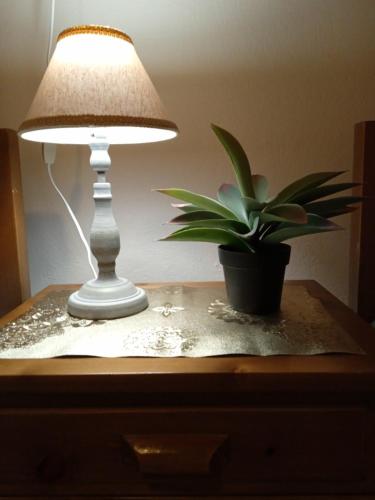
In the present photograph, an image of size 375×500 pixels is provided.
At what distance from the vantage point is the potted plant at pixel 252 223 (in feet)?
1.65

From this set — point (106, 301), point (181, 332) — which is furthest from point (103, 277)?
point (181, 332)

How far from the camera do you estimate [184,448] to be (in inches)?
16.1

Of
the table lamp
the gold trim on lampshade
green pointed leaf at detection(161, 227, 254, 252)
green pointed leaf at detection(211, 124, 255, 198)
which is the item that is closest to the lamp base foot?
the table lamp

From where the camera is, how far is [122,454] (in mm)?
417

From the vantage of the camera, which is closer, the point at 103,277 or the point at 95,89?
the point at 95,89

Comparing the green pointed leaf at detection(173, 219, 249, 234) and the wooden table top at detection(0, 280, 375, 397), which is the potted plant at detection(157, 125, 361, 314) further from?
the wooden table top at detection(0, 280, 375, 397)

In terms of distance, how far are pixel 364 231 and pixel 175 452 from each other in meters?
0.53

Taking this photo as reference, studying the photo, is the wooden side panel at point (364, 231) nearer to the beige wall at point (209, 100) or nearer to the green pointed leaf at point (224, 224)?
the beige wall at point (209, 100)

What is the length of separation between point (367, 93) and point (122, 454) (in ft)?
2.72

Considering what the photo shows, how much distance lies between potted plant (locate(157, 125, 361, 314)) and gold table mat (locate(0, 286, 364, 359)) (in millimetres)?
58

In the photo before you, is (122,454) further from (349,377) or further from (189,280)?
(189,280)

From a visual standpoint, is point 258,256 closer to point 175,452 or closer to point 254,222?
point 254,222

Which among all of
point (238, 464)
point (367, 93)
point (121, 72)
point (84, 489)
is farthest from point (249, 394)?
point (367, 93)

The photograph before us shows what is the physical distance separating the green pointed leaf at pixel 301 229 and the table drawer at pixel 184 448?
0.22 meters
